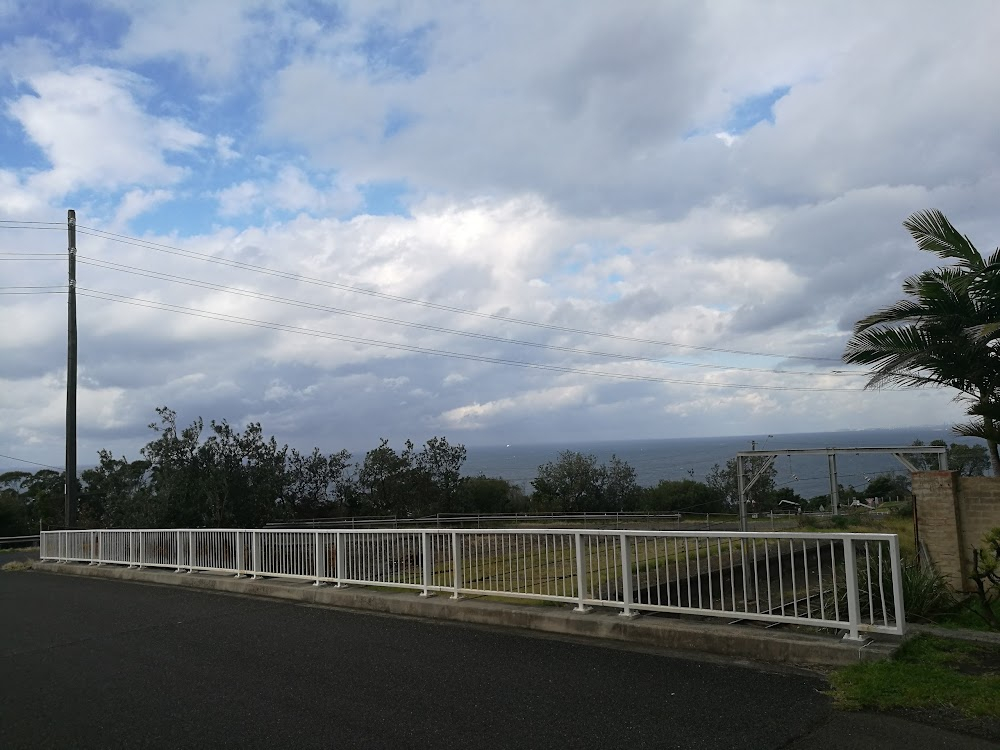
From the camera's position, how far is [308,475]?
38.2 meters

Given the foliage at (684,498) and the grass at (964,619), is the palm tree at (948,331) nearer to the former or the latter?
the grass at (964,619)

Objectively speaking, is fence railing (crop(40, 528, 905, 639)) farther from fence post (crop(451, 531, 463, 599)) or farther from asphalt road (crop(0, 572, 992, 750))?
asphalt road (crop(0, 572, 992, 750))

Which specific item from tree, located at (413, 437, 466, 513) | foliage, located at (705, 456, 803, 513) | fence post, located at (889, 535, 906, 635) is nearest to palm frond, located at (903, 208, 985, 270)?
fence post, located at (889, 535, 906, 635)

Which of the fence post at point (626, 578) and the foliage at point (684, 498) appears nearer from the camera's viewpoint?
the fence post at point (626, 578)

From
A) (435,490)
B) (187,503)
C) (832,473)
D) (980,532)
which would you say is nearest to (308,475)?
(435,490)

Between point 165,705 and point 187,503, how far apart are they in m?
22.4

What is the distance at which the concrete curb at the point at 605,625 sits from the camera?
20.5 ft

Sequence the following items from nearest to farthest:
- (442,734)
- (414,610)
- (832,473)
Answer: (442,734) → (414,610) → (832,473)

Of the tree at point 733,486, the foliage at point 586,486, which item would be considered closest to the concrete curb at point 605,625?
the foliage at point 586,486

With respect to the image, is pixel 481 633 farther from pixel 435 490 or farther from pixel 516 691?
pixel 435 490

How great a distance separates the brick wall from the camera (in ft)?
31.5

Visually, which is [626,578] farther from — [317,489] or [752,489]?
[752,489]

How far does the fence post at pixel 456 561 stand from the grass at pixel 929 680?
4.79m

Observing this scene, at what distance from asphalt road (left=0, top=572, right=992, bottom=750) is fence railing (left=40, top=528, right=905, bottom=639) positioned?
84 centimetres
